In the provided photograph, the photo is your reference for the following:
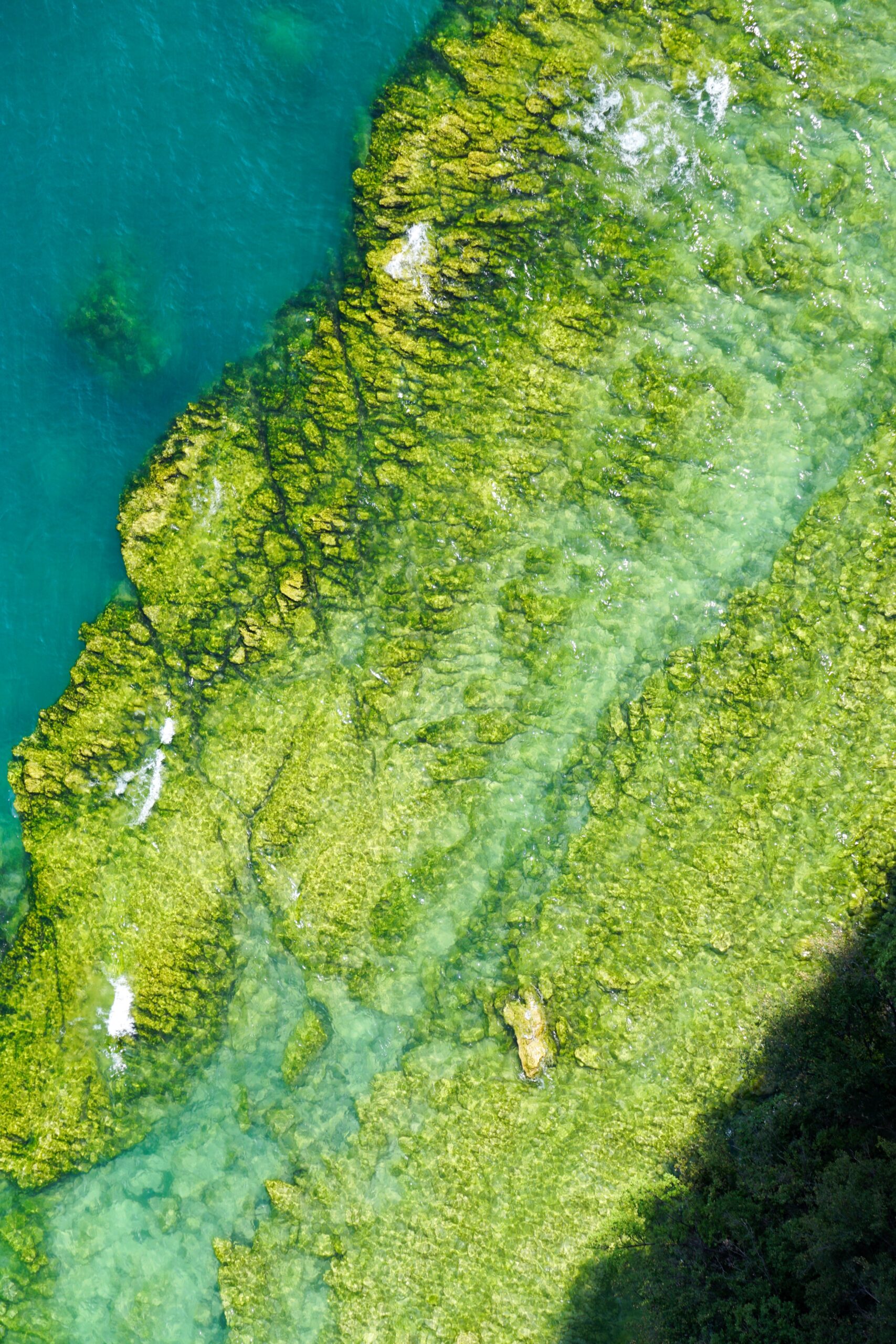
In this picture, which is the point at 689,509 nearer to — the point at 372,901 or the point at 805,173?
the point at 805,173

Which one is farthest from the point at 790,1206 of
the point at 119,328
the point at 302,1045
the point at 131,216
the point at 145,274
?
the point at 131,216

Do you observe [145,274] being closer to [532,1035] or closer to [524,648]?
[524,648]

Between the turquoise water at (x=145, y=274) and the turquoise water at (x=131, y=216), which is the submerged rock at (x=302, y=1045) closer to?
the turquoise water at (x=145, y=274)

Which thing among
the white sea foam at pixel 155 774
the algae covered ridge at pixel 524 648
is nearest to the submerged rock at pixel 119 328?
the algae covered ridge at pixel 524 648

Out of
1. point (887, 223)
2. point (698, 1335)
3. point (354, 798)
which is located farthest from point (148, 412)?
point (698, 1335)

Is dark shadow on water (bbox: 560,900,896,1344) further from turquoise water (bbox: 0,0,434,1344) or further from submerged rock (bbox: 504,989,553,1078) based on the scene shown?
turquoise water (bbox: 0,0,434,1344)
